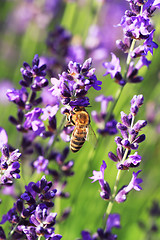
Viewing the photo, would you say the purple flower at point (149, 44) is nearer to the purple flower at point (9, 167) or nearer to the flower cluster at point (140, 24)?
the flower cluster at point (140, 24)

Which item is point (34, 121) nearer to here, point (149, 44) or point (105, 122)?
point (105, 122)

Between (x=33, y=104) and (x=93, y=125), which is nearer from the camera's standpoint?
(x=33, y=104)

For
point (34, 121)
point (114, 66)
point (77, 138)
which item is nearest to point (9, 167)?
point (34, 121)

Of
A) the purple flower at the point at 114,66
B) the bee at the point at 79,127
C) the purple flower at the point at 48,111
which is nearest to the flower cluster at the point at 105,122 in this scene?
the bee at the point at 79,127

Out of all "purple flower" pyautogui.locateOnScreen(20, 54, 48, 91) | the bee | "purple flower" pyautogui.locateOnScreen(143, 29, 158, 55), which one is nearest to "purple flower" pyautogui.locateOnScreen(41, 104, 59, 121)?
"purple flower" pyautogui.locateOnScreen(20, 54, 48, 91)

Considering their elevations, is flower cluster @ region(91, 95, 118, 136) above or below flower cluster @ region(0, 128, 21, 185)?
above

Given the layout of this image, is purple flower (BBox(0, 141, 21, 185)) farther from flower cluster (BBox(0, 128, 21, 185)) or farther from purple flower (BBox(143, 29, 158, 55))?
purple flower (BBox(143, 29, 158, 55))

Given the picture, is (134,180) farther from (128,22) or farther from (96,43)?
(96,43)

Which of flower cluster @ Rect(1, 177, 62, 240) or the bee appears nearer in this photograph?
flower cluster @ Rect(1, 177, 62, 240)
